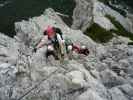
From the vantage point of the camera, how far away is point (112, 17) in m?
42.7

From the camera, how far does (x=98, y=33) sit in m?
37.0

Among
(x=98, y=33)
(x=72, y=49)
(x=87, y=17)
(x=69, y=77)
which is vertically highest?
(x=87, y=17)

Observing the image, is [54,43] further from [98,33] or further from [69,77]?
[98,33]

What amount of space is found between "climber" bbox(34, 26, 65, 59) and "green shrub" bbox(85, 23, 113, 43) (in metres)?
12.7

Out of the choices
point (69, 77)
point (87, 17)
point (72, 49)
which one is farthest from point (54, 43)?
point (87, 17)

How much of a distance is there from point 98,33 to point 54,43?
14741 mm

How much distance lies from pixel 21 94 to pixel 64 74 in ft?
8.99

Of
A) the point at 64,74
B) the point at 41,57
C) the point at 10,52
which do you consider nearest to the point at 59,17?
the point at 10,52

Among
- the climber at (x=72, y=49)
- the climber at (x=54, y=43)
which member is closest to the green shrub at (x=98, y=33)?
the climber at (x=72, y=49)

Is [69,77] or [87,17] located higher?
[87,17]

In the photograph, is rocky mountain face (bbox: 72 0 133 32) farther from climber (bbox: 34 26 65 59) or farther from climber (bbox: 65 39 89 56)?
climber (bbox: 34 26 65 59)

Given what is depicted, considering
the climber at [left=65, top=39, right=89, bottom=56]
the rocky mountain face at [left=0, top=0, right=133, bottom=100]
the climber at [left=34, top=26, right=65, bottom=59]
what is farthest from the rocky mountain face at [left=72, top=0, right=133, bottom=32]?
the climber at [left=34, top=26, right=65, bottom=59]

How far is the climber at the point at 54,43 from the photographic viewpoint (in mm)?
22562

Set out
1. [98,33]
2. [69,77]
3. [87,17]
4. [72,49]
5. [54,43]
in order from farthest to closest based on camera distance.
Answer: [87,17]
[98,33]
[72,49]
[54,43]
[69,77]
